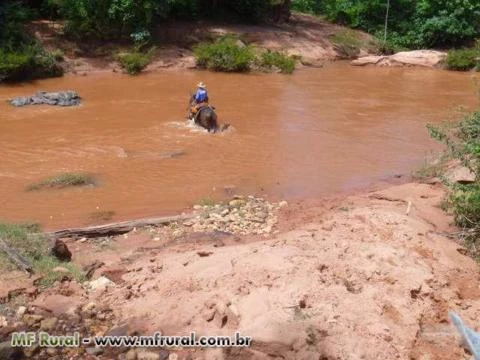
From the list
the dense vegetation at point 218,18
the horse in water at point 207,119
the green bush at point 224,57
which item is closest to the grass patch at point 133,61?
the dense vegetation at point 218,18

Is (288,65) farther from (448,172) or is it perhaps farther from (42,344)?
(42,344)

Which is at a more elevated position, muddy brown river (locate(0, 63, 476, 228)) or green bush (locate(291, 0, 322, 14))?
green bush (locate(291, 0, 322, 14))

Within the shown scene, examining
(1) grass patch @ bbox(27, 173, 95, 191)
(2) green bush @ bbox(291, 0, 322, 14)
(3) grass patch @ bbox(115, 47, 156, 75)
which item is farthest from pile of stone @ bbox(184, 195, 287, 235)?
(2) green bush @ bbox(291, 0, 322, 14)

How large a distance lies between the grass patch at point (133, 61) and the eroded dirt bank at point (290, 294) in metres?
13.3

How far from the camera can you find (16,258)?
6.25m

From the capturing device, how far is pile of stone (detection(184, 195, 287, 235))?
8.17m

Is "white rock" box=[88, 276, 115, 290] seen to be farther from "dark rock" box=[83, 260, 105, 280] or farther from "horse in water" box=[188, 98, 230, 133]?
"horse in water" box=[188, 98, 230, 133]

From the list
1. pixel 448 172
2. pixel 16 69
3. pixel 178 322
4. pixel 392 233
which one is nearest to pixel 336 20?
pixel 16 69

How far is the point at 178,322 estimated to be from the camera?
528cm

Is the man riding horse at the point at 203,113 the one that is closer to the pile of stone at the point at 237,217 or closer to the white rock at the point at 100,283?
the pile of stone at the point at 237,217

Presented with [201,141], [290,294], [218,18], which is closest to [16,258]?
[290,294]

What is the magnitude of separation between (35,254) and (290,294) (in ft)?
9.80

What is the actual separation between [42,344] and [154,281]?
133cm

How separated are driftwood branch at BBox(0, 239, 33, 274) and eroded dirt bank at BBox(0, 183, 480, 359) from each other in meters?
0.24
